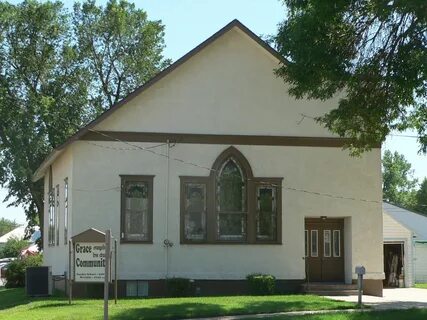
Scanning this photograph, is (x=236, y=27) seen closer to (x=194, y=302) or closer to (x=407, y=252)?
(x=194, y=302)

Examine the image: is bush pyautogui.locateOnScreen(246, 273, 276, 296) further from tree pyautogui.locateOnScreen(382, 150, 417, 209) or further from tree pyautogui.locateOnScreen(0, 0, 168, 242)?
tree pyautogui.locateOnScreen(382, 150, 417, 209)

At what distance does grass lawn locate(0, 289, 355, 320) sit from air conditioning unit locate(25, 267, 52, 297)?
8.02 feet

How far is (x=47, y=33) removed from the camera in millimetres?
40969

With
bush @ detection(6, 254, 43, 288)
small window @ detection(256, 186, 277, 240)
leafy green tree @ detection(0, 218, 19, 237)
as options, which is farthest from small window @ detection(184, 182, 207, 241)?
leafy green tree @ detection(0, 218, 19, 237)

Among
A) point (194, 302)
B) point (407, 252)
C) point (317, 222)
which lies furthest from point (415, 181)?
point (194, 302)

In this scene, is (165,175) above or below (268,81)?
below

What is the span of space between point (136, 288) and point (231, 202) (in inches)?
Answer: 160

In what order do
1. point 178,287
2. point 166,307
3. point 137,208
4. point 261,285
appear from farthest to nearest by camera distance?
point 137,208 < point 261,285 < point 178,287 < point 166,307

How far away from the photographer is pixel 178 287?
74.7 ft

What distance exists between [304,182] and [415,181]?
261 feet

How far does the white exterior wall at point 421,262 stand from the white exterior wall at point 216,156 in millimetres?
20335

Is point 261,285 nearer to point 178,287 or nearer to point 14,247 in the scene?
point 178,287

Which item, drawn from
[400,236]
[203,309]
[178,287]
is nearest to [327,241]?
[178,287]

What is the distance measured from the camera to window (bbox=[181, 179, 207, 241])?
77.6 ft
